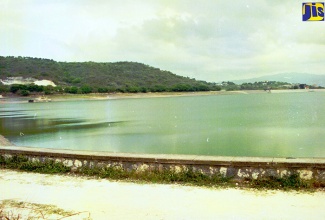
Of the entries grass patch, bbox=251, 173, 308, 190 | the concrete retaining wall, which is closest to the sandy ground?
grass patch, bbox=251, 173, 308, 190

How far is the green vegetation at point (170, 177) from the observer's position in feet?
17.7

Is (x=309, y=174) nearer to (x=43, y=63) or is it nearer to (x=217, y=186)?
(x=217, y=186)

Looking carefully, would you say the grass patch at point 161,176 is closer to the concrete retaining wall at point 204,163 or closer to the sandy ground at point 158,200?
the concrete retaining wall at point 204,163

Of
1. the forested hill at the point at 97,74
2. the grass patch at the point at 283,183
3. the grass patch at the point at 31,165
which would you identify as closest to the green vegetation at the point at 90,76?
the forested hill at the point at 97,74

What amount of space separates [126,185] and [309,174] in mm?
2802

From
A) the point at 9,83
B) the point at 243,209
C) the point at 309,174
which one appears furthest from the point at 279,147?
the point at 9,83

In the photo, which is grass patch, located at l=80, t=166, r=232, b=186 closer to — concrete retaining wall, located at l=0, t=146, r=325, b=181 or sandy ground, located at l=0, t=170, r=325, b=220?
concrete retaining wall, located at l=0, t=146, r=325, b=181

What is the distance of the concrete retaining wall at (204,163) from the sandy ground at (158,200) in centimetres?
43

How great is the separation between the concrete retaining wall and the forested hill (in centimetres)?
10111

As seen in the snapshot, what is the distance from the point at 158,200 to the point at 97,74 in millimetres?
125101

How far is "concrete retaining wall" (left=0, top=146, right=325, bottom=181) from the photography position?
5446 millimetres

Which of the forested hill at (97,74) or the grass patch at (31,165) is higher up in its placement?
the forested hill at (97,74)

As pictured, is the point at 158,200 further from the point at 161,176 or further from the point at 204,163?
the point at 204,163

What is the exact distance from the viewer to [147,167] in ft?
20.5
